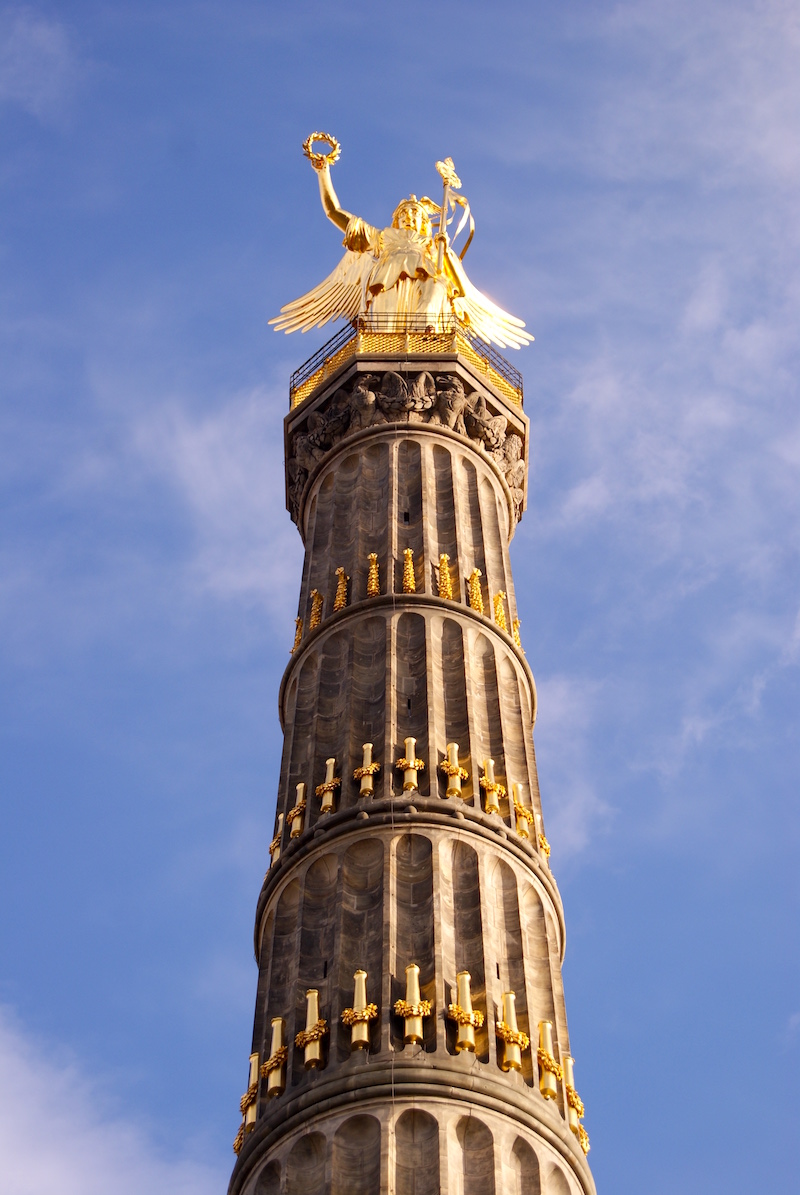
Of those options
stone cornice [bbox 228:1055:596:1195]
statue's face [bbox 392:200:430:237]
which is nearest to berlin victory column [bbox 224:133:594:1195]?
stone cornice [bbox 228:1055:596:1195]

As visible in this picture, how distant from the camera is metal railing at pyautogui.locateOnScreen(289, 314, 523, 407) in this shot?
49969 mm

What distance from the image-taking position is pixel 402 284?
53344 mm

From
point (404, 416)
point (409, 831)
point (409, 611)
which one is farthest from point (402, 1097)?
point (404, 416)

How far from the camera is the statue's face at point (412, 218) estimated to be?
5566 centimetres

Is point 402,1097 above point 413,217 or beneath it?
beneath

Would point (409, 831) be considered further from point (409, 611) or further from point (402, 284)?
point (402, 284)

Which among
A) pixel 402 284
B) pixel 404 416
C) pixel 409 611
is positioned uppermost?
pixel 402 284

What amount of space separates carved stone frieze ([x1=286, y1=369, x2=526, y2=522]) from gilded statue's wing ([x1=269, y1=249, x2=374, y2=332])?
556cm

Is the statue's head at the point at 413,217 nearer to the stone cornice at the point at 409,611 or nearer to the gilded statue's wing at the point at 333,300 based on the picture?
the gilded statue's wing at the point at 333,300

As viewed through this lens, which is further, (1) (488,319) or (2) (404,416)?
(1) (488,319)

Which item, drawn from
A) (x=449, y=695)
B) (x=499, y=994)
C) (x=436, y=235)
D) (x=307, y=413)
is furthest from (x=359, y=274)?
(x=499, y=994)

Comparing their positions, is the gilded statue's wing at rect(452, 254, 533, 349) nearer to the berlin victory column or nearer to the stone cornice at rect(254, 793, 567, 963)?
the berlin victory column

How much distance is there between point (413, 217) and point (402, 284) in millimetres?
3606

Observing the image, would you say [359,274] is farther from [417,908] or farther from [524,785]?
[417,908]
